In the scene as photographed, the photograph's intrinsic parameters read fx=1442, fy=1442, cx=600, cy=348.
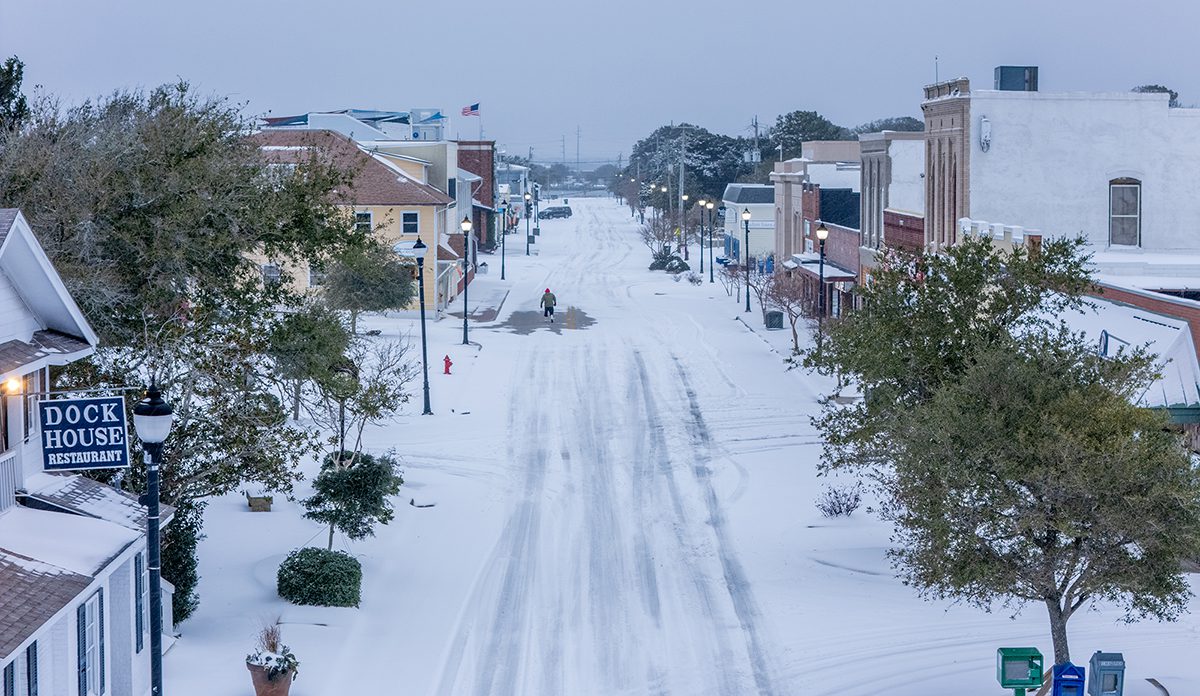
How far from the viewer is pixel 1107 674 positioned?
16297 mm

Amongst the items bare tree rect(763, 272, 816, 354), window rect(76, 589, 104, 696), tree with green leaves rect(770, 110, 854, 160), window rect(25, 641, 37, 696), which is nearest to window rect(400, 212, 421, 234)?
bare tree rect(763, 272, 816, 354)

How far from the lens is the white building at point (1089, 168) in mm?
38844

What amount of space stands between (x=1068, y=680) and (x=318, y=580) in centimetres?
1068

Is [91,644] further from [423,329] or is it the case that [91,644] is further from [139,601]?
[423,329]

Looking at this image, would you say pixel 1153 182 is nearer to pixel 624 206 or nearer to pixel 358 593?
pixel 358 593

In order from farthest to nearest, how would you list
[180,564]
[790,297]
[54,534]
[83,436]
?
[790,297] → [180,564] → [83,436] → [54,534]

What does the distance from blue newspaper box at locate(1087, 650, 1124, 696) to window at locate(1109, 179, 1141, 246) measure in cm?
2546

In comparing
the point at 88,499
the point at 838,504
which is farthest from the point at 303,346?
the point at 838,504

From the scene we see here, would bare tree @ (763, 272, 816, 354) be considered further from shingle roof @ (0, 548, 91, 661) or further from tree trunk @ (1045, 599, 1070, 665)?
shingle roof @ (0, 548, 91, 661)

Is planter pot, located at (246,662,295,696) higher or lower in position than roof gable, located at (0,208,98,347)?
lower

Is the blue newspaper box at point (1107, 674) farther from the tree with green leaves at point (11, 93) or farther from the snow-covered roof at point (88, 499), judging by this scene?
the tree with green leaves at point (11, 93)

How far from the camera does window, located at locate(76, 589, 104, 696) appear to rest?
50.7ft

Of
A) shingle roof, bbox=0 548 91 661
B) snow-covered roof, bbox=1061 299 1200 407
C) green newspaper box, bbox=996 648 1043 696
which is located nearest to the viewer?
shingle roof, bbox=0 548 91 661

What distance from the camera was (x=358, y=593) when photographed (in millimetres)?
21703
